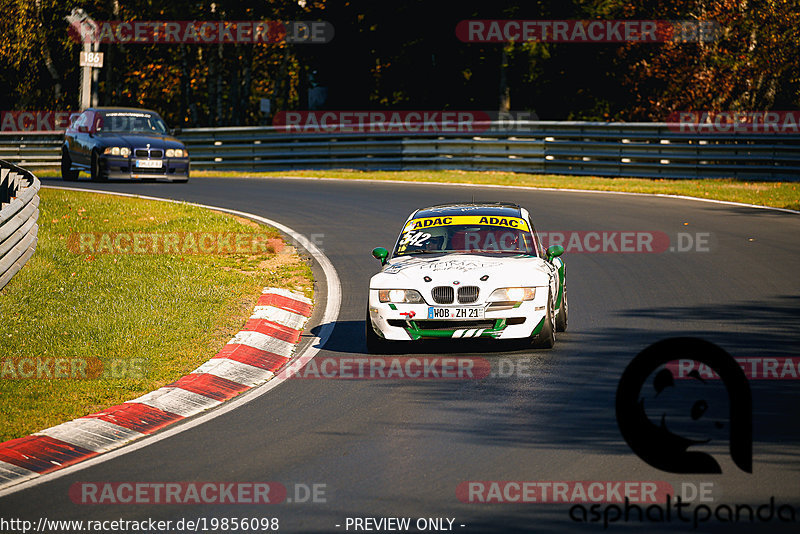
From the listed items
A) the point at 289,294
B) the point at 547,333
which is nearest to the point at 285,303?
the point at 289,294

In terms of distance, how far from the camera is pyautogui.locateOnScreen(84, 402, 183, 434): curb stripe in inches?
352

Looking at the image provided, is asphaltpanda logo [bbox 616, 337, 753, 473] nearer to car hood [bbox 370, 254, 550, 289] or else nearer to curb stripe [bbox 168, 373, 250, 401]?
car hood [bbox 370, 254, 550, 289]

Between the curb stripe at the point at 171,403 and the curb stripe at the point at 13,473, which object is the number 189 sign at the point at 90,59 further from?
the curb stripe at the point at 13,473

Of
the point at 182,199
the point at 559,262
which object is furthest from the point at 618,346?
the point at 182,199

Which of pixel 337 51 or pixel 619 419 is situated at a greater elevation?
pixel 337 51

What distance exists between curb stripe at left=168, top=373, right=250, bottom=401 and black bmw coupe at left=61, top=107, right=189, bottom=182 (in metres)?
17.6

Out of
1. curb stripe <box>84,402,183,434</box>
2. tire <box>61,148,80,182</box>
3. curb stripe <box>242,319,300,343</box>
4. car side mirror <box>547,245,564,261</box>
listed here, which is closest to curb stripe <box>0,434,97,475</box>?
curb stripe <box>84,402,183,434</box>

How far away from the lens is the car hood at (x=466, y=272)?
36.6 ft

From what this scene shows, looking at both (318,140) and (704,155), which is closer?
(704,155)

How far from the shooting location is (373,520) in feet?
21.4

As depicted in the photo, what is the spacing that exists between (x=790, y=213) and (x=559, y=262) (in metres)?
10.7

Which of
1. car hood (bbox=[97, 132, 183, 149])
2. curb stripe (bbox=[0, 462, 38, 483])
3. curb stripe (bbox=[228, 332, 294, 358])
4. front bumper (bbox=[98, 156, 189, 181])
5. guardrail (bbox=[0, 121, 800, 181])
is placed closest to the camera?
curb stripe (bbox=[0, 462, 38, 483])

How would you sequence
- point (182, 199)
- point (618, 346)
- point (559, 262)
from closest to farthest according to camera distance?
point (618, 346), point (559, 262), point (182, 199)

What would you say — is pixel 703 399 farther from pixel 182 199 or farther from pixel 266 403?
pixel 182 199
